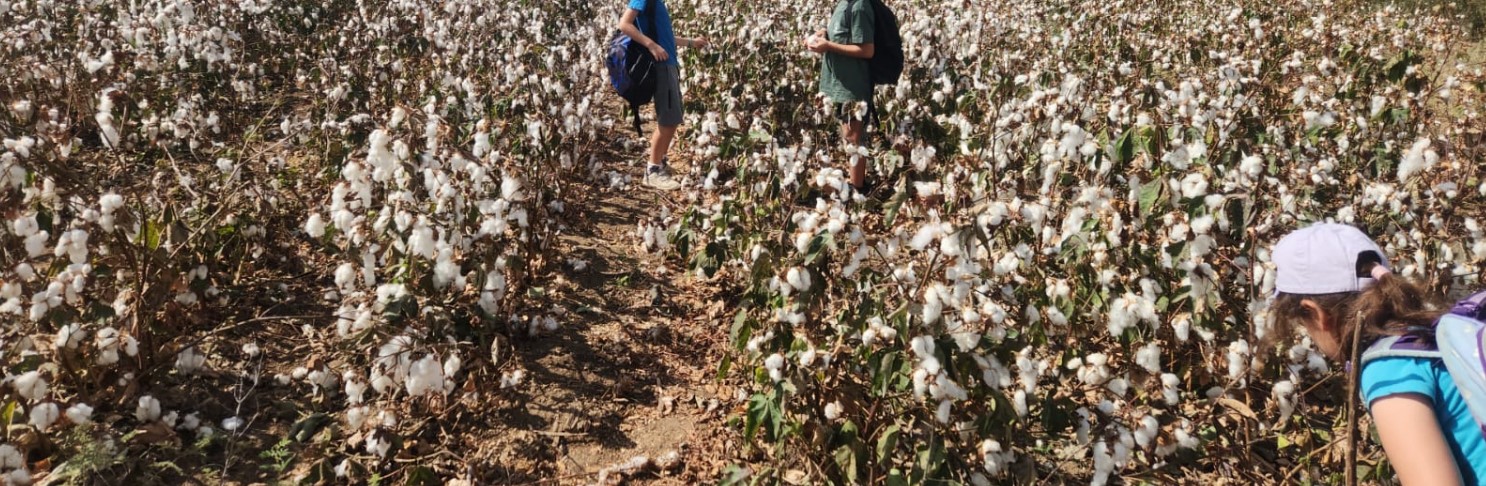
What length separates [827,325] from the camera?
9.99 ft

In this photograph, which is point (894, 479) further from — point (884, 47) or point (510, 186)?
point (884, 47)

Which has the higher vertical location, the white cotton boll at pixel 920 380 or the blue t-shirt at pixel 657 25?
the blue t-shirt at pixel 657 25

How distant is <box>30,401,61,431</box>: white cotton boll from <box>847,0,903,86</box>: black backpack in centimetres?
386

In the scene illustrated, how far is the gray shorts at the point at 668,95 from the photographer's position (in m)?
5.14

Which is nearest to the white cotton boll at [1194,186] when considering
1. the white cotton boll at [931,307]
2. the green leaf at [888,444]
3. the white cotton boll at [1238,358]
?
the white cotton boll at [1238,358]

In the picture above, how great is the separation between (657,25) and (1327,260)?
3.83 m

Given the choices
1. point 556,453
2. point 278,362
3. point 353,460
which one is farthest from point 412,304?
point 278,362

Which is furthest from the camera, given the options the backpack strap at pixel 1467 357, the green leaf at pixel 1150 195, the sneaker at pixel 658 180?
the sneaker at pixel 658 180

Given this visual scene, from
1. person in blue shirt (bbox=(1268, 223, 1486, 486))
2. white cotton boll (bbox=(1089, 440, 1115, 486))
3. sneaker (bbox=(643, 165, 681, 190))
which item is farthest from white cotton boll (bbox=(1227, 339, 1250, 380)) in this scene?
sneaker (bbox=(643, 165, 681, 190))

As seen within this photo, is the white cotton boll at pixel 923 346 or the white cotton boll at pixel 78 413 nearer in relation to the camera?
the white cotton boll at pixel 923 346

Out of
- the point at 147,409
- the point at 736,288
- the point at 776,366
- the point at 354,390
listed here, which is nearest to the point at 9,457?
the point at 147,409

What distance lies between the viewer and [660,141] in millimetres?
5566

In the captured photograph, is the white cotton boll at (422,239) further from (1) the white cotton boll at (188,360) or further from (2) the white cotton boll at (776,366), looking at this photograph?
(2) the white cotton boll at (776,366)

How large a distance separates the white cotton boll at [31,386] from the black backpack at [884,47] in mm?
3850
